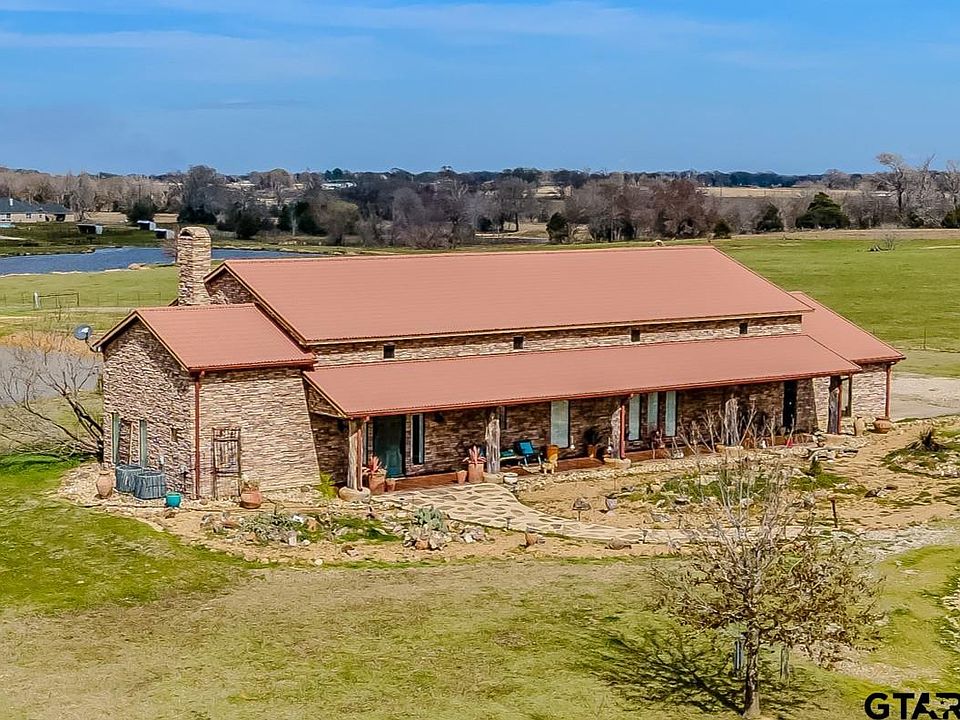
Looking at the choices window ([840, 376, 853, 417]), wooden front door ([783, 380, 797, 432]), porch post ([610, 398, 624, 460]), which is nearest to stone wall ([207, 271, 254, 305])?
porch post ([610, 398, 624, 460])

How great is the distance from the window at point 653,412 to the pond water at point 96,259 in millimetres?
67179

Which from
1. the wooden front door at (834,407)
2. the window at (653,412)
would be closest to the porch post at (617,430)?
the window at (653,412)

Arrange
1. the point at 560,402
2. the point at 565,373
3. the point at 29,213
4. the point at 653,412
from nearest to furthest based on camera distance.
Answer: the point at 565,373 → the point at 560,402 → the point at 653,412 → the point at 29,213

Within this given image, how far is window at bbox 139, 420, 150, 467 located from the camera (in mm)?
31078

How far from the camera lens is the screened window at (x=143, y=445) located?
102 ft

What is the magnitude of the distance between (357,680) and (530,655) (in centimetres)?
274

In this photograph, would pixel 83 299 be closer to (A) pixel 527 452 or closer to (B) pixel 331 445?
(B) pixel 331 445

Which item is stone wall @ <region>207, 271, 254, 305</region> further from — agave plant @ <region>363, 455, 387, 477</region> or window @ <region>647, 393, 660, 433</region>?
window @ <region>647, 393, 660, 433</region>

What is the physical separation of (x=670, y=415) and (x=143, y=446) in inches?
546

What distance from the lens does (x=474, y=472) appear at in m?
32.0

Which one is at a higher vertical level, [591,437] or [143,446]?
[143,446]

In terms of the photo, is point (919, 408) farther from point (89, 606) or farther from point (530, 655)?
point (89, 606)

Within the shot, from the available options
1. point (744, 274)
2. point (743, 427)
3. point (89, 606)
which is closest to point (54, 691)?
point (89, 606)

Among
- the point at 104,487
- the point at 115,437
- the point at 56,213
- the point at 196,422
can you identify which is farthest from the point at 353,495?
the point at 56,213
